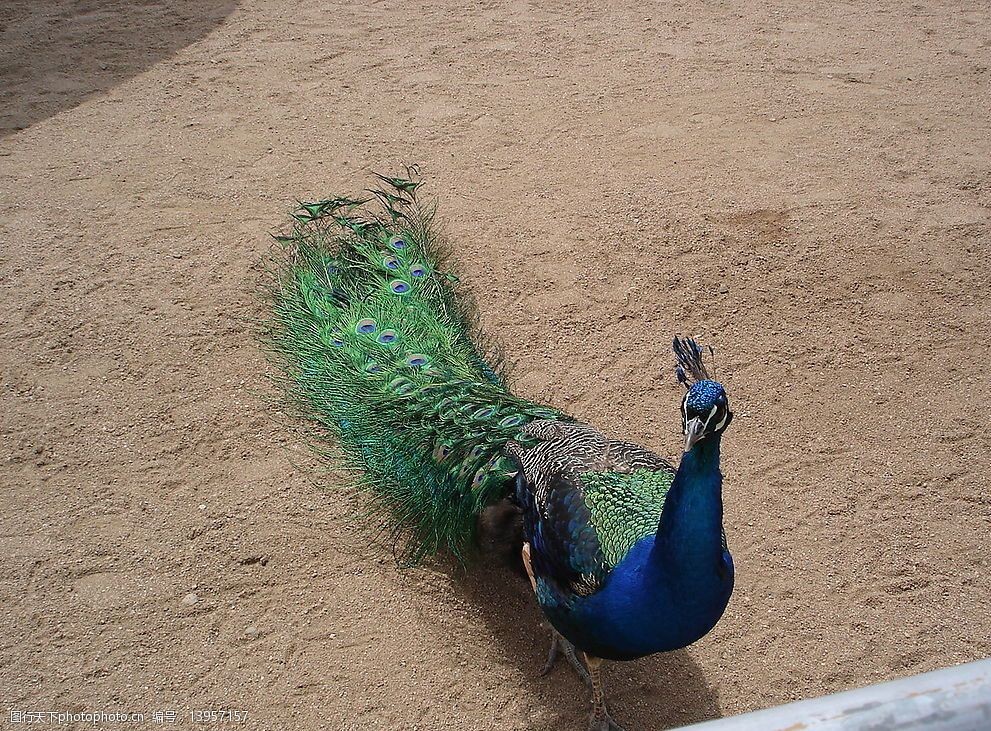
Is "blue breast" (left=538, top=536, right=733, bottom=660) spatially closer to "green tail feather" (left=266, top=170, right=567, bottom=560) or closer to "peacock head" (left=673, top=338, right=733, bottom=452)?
"peacock head" (left=673, top=338, right=733, bottom=452)

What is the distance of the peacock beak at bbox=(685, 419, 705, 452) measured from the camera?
2.23 metres

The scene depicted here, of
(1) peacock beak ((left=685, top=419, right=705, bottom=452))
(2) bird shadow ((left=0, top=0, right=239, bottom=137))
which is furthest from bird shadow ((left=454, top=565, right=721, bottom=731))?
(2) bird shadow ((left=0, top=0, right=239, bottom=137))

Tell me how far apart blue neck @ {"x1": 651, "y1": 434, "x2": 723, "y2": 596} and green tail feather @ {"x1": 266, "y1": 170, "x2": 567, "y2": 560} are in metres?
0.80

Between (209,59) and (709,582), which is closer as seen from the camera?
(709,582)

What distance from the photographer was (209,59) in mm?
7121

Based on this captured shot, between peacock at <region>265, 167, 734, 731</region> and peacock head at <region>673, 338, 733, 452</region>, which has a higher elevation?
peacock head at <region>673, 338, 733, 452</region>

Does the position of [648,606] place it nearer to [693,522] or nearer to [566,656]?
[693,522]

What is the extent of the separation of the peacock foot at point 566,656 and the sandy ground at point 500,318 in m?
0.04

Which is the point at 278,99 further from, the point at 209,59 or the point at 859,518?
the point at 859,518

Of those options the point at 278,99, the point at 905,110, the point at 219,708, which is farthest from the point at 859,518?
the point at 278,99

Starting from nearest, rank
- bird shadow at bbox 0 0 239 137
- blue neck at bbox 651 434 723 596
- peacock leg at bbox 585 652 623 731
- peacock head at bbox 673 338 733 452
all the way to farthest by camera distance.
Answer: peacock head at bbox 673 338 733 452 < blue neck at bbox 651 434 723 596 < peacock leg at bbox 585 652 623 731 < bird shadow at bbox 0 0 239 137

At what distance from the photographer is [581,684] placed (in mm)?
3148

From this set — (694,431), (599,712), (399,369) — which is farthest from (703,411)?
(399,369)

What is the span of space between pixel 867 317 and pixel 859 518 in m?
1.38
